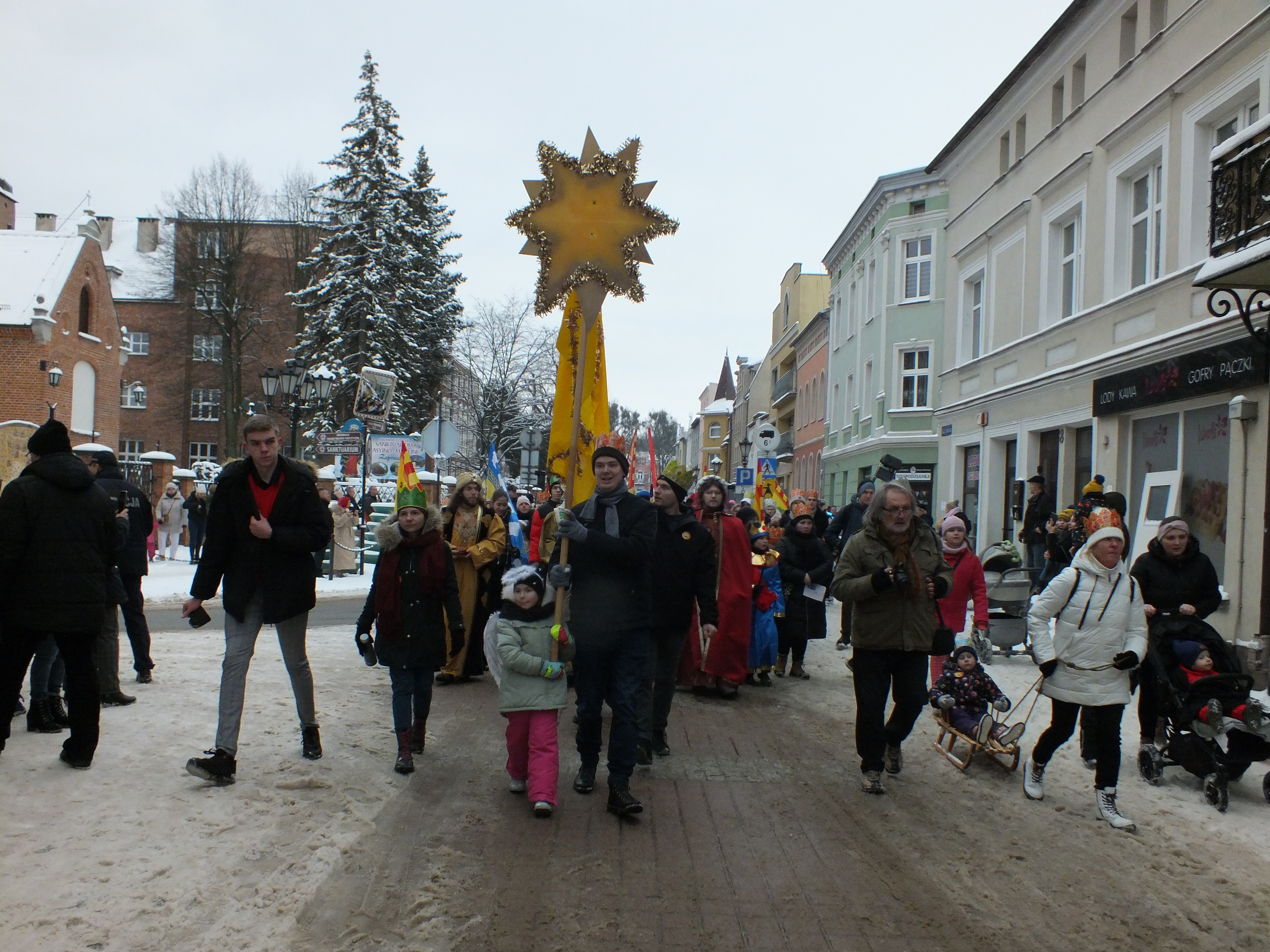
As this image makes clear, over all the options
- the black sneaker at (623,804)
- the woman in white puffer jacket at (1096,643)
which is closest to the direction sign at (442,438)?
the black sneaker at (623,804)

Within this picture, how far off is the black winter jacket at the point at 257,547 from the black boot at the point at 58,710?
6.09 feet

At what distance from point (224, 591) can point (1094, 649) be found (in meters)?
4.85

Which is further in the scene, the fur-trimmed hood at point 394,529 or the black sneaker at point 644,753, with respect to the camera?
the black sneaker at point 644,753

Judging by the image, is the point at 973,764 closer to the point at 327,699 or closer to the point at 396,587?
the point at 396,587

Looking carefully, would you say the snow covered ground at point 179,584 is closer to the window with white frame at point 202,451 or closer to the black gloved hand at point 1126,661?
the black gloved hand at point 1126,661

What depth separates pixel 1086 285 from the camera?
16.5 m

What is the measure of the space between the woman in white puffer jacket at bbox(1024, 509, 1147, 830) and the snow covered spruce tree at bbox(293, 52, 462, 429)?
122ft

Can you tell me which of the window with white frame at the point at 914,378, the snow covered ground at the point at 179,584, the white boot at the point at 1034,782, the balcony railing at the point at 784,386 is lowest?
the snow covered ground at the point at 179,584

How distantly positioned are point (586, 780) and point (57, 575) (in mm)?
3120

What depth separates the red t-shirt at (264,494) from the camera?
6137 mm

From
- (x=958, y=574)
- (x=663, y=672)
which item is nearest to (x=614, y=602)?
(x=663, y=672)

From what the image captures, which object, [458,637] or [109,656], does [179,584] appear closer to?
[109,656]

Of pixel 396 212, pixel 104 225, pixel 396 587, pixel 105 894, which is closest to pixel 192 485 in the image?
pixel 396 212

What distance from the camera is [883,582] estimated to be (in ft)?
20.8
